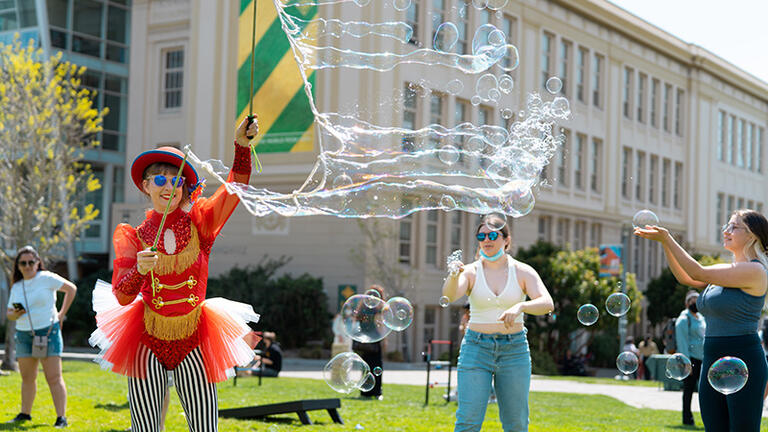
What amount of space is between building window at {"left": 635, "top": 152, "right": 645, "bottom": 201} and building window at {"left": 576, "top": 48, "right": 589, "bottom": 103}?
5.42 meters

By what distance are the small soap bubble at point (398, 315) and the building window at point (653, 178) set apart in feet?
121

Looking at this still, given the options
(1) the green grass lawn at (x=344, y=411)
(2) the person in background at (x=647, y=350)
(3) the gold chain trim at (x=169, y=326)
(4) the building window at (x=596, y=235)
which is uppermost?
(4) the building window at (x=596, y=235)

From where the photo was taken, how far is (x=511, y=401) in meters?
5.99

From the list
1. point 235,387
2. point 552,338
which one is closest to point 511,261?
point 235,387

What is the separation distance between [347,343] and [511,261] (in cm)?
1309

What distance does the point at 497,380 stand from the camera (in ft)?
19.9

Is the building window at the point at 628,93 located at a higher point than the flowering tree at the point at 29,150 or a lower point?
higher

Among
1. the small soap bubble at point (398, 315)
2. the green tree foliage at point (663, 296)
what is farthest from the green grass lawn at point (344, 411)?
the green tree foliage at point (663, 296)

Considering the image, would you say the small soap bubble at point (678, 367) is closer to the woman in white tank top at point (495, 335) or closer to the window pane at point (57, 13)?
the woman in white tank top at point (495, 335)

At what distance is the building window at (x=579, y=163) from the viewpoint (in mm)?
37344

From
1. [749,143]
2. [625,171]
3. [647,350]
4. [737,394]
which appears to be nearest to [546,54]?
[625,171]

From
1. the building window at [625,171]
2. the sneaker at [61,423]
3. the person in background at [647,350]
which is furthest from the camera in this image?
the building window at [625,171]

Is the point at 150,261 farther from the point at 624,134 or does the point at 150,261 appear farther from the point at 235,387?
the point at 624,134

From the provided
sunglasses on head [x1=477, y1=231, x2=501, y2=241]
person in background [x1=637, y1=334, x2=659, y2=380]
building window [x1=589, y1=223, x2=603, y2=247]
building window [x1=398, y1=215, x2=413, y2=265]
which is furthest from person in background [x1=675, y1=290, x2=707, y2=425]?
building window [x1=589, y1=223, x2=603, y2=247]
